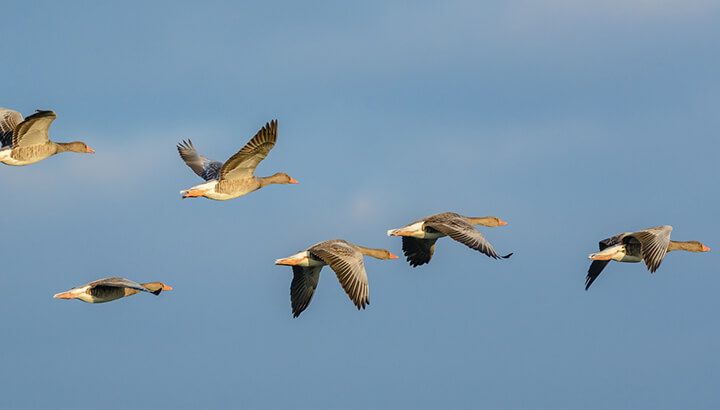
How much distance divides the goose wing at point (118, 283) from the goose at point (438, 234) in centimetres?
608

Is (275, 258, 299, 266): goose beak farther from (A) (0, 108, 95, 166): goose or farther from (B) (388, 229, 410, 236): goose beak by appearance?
(A) (0, 108, 95, 166): goose

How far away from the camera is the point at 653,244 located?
2597 cm

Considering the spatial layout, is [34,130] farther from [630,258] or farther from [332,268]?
[630,258]

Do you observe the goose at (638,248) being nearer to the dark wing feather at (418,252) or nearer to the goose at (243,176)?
the dark wing feather at (418,252)

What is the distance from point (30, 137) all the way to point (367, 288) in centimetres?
968

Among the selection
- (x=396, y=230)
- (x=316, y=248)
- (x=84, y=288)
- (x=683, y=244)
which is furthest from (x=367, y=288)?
(x=683, y=244)

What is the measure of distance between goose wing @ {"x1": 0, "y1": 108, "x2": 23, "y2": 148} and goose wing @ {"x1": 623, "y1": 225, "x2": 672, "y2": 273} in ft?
48.7

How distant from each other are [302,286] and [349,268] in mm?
3052

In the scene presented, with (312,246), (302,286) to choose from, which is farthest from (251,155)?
(302,286)

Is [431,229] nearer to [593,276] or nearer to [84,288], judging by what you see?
[593,276]

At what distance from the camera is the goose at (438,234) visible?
86.0 ft

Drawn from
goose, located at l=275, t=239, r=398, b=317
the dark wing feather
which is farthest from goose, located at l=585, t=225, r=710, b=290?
goose, located at l=275, t=239, r=398, b=317

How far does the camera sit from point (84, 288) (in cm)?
2641

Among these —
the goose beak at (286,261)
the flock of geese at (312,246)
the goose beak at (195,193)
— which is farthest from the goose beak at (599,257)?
the goose beak at (195,193)
